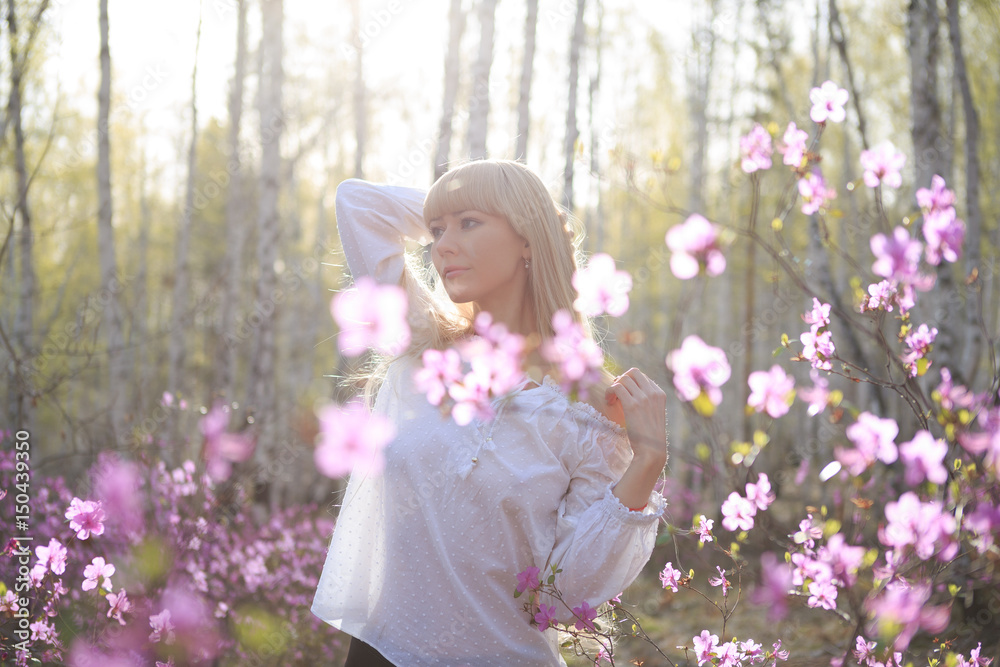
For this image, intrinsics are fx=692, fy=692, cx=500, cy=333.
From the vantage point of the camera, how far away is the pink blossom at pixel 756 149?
57.4 inches

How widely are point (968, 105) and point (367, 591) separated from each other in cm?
369

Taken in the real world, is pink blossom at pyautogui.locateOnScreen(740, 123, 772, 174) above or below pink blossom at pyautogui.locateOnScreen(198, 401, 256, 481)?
above

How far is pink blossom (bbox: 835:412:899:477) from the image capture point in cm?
100

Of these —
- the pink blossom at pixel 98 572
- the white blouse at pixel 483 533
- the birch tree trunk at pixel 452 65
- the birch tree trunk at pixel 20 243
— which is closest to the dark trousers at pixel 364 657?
the white blouse at pixel 483 533

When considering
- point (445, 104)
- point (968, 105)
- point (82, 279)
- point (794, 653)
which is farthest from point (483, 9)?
point (82, 279)

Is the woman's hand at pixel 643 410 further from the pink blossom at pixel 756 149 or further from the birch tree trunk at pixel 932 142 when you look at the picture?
the birch tree trunk at pixel 932 142

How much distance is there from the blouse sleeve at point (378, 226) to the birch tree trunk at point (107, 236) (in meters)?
3.60

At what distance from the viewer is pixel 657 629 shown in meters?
5.52

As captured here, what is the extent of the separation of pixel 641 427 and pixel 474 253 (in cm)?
64

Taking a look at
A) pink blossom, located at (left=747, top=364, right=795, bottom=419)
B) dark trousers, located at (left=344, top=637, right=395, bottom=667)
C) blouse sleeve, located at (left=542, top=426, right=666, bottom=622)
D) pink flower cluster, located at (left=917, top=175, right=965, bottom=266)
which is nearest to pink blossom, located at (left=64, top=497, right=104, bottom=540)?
dark trousers, located at (left=344, top=637, right=395, bottom=667)

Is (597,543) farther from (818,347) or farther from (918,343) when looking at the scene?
(918,343)

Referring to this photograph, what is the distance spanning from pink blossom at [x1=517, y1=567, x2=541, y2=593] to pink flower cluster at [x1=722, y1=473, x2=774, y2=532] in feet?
1.37

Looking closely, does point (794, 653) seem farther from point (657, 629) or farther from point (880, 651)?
point (880, 651)

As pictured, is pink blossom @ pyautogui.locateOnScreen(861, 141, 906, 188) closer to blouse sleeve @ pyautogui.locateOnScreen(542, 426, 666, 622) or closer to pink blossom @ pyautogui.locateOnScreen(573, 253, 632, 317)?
pink blossom @ pyautogui.locateOnScreen(573, 253, 632, 317)
